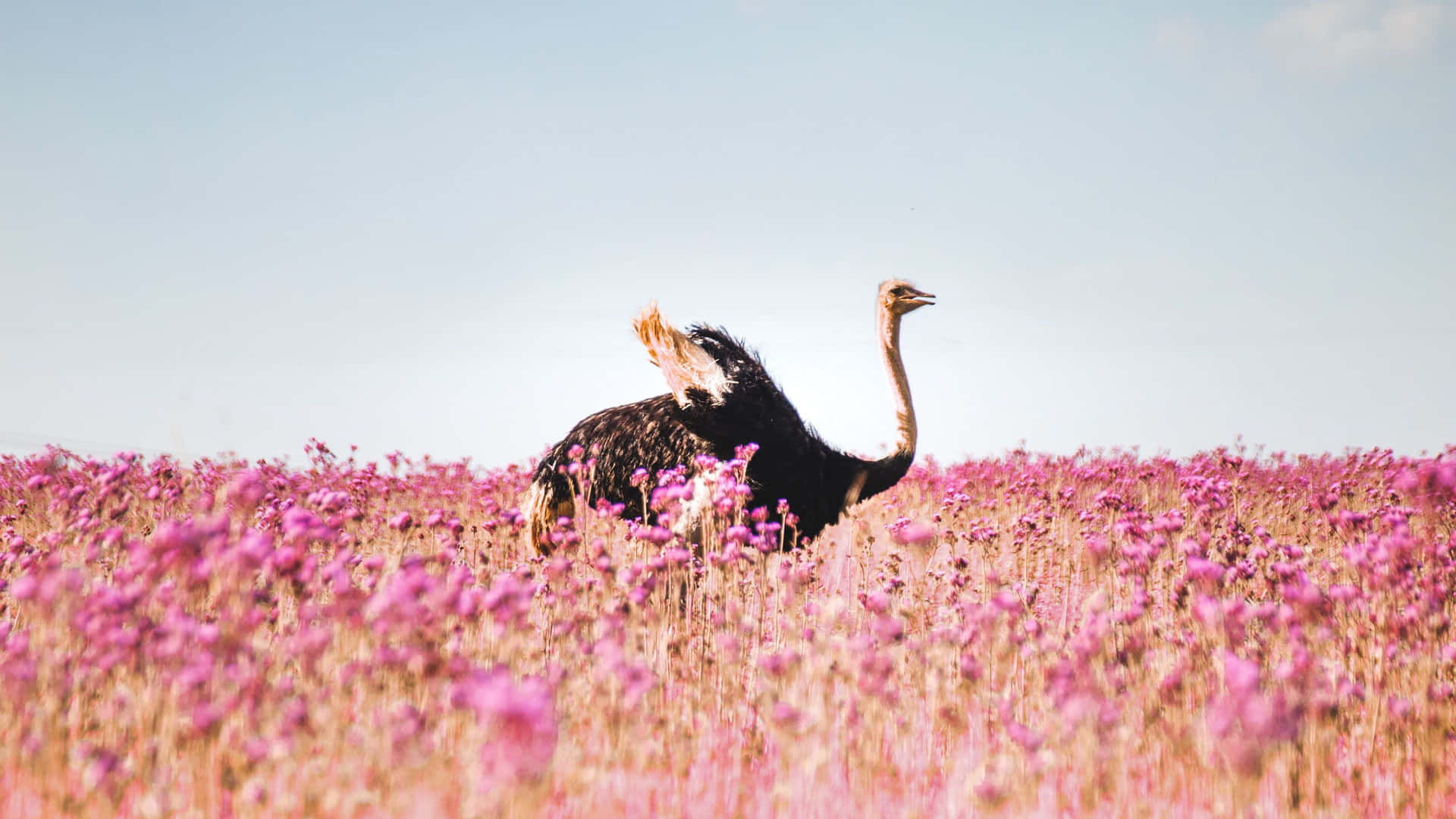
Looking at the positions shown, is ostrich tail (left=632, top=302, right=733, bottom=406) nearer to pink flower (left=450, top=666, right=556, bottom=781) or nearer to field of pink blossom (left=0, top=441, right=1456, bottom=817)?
field of pink blossom (left=0, top=441, right=1456, bottom=817)

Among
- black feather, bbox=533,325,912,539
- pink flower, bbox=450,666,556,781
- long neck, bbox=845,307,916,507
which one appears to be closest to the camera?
pink flower, bbox=450,666,556,781

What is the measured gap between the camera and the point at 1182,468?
31.9 feet

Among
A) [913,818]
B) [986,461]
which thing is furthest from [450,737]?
[986,461]

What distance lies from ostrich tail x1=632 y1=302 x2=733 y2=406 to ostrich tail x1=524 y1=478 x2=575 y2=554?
3.91 ft

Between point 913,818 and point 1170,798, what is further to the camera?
point 1170,798

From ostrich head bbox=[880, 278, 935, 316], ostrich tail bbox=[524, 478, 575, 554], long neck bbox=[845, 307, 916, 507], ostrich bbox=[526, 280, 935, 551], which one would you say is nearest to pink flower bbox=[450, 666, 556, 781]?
ostrich bbox=[526, 280, 935, 551]

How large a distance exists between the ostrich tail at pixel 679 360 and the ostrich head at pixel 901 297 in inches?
88.1

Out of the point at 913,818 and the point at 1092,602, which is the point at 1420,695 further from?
the point at 913,818

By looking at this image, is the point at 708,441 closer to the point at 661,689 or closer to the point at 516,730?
the point at 661,689

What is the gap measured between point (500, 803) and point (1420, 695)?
3983mm

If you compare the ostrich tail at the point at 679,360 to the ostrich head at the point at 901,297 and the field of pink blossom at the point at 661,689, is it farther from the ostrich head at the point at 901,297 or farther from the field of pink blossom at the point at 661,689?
the ostrich head at the point at 901,297

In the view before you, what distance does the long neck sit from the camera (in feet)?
19.3

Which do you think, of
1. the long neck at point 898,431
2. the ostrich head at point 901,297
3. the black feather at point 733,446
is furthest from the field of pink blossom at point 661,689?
the ostrich head at point 901,297

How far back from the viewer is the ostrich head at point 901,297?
6957mm
